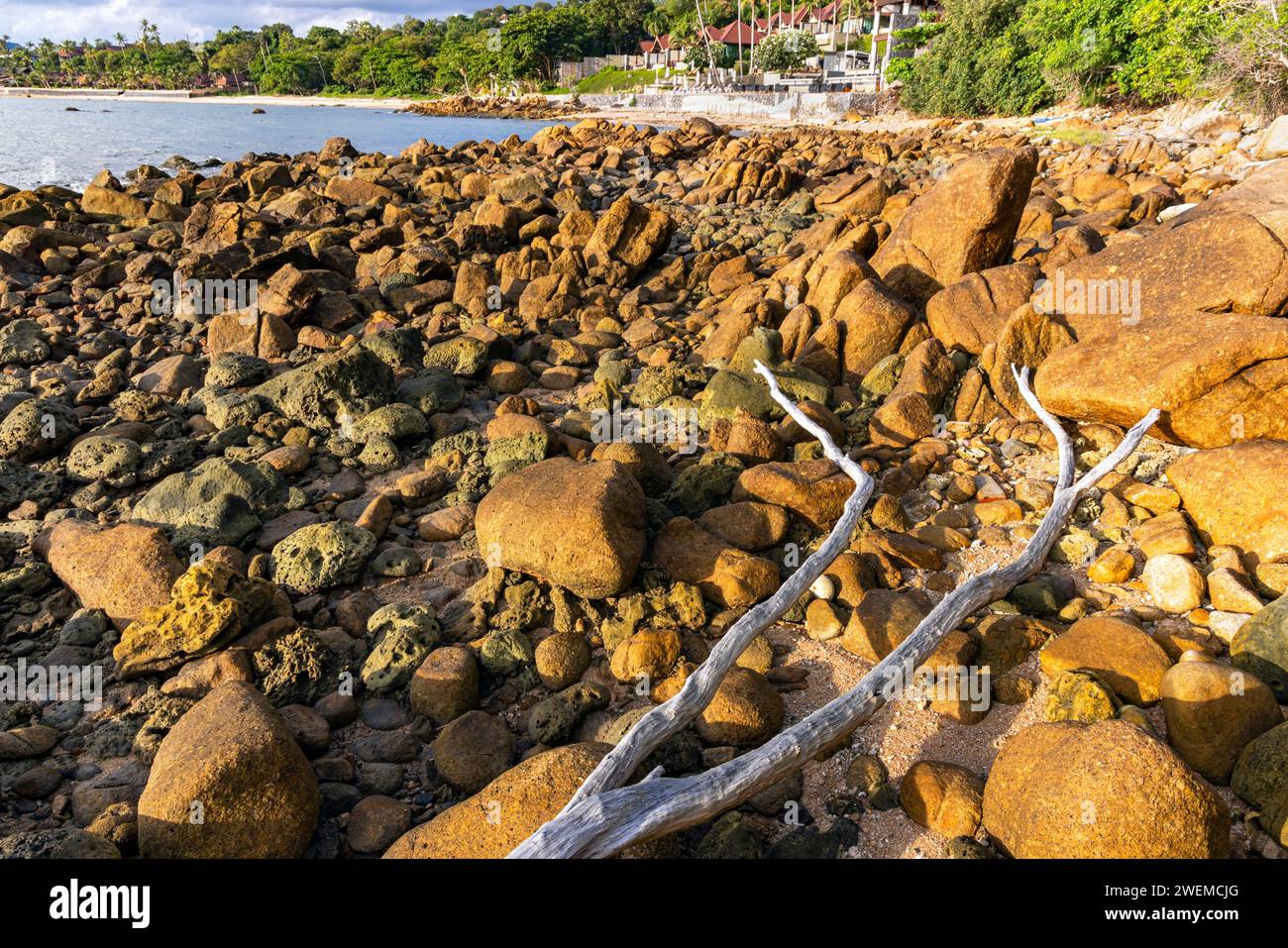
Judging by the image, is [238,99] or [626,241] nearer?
[626,241]

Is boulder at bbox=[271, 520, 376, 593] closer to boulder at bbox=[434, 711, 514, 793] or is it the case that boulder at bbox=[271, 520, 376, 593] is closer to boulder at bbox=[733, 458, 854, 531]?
boulder at bbox=[434, 711, 514, 793]

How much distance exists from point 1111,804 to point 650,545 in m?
3.60

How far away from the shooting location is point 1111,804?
325cm

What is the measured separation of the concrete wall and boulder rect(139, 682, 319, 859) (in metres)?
47.2

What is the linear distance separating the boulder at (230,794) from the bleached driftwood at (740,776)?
1.40 m

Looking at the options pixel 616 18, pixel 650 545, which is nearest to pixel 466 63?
pixel 616 18

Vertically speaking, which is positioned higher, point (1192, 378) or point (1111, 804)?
point (1192, 378)

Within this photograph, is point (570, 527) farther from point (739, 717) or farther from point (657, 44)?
point (657, 44)

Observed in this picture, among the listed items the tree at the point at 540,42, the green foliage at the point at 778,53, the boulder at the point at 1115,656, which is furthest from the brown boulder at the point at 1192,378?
the tree at the point at 540,42

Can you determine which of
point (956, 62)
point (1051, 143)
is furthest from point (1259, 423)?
point (956, 62)

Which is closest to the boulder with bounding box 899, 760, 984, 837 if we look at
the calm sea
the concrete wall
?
the calm sea

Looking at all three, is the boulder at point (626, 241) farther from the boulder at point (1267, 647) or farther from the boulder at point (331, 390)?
the boulder at point (1267, 647)

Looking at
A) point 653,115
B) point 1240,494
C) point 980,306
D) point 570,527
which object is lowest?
point 570,527

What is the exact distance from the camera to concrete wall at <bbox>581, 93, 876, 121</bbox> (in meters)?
44.6
